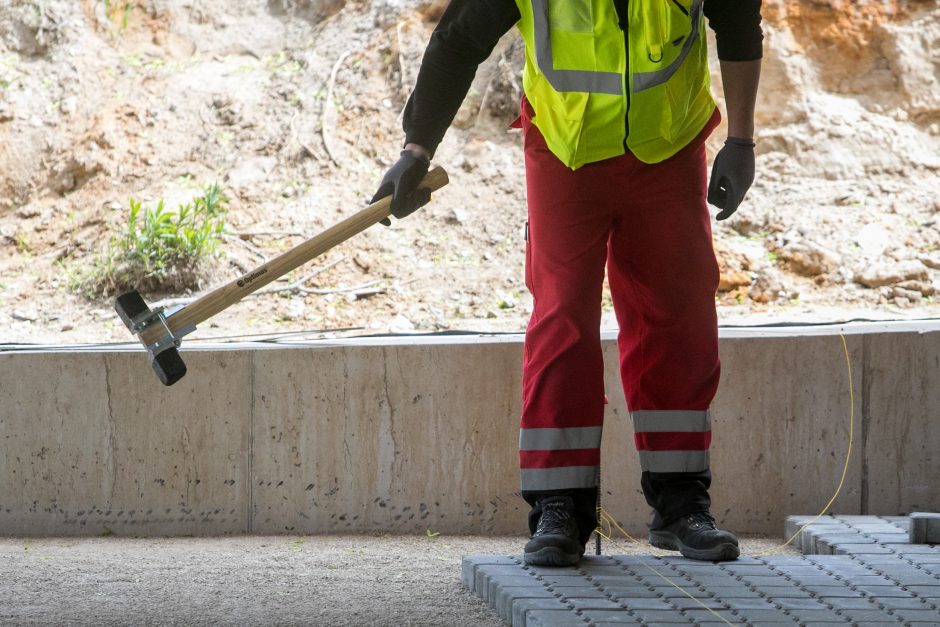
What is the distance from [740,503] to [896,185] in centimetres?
401

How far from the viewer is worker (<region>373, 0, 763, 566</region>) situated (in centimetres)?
271

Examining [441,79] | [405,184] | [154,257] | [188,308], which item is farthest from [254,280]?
[154,257]

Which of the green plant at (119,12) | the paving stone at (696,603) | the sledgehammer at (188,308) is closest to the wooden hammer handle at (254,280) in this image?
the sledgehammer at (188,308)

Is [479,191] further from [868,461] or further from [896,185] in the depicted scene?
[868,461]

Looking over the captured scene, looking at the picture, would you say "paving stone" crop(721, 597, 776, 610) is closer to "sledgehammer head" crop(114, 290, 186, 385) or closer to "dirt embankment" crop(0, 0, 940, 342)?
"sledgehammer head" crop(114, 290, 186, 385)

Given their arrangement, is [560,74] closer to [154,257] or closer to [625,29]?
[625,29]

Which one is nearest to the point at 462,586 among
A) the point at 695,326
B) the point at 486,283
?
the point at 695,326

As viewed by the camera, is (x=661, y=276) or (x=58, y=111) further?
(x=58, y=111)

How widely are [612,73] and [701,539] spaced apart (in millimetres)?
1215

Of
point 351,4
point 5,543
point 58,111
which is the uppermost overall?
point 351,4

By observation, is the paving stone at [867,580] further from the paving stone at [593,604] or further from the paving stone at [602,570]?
the paving stone at [593,604]

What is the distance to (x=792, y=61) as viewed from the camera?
25.1 ft

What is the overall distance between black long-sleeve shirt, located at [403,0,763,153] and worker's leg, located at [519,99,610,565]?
37 cm

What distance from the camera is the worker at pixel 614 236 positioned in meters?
2.71
